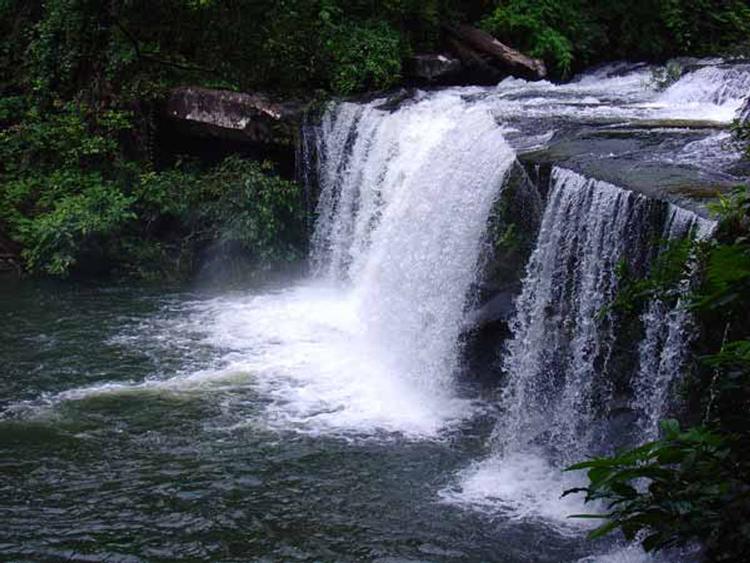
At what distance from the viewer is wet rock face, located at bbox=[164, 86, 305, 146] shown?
13438mm

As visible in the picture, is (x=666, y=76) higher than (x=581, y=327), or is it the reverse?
(x=666, y=76)

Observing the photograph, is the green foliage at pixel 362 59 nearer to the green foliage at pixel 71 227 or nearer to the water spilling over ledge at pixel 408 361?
the water spilling over ledge at pixel 408 361

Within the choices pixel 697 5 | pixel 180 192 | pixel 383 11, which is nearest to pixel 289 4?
pixel 383 11

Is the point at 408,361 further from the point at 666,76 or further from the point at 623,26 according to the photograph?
the point at 623,26

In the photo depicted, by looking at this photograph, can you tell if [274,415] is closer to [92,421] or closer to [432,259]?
[92,421]

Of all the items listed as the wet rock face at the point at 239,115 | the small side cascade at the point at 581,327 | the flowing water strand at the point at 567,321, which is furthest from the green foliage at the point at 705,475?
the wet rock face at the point at 239,115

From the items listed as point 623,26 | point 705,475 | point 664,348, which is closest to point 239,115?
point 623,26

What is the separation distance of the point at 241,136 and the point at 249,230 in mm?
1411

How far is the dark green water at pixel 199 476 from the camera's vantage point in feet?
22.4

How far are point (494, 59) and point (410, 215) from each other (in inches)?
183

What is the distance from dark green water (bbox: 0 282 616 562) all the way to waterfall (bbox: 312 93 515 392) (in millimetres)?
1648

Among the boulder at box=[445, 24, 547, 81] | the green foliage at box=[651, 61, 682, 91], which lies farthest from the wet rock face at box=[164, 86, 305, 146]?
the green foliage at box=[651, 61, 682, 91]

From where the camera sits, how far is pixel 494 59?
1495cm

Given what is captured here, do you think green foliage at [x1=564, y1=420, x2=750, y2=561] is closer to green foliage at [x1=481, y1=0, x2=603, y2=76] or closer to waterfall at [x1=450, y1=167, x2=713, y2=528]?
waterfall at [x1=450, y1=167, x2=713, y2=528]
